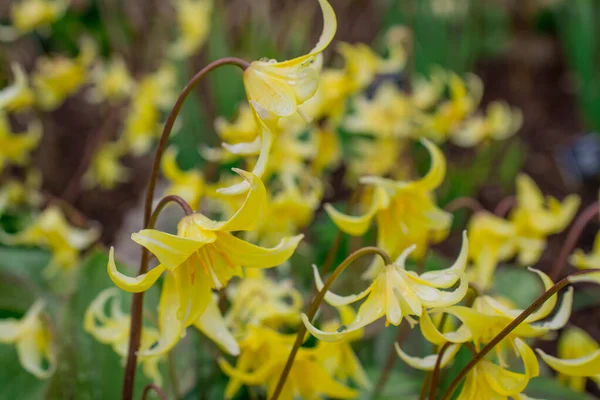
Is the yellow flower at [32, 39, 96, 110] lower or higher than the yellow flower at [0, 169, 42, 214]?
higher

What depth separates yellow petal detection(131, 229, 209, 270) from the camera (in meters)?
0.73

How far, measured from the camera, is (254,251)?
0.83 meters

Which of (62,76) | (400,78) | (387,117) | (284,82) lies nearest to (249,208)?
(284,82)

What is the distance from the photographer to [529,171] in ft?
13.3

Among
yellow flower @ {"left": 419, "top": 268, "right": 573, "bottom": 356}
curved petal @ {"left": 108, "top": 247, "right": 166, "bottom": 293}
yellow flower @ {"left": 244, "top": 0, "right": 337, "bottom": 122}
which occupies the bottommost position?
yellow flower @ {"left": 419, "top": 268, "right": 573, "bottom": 356}

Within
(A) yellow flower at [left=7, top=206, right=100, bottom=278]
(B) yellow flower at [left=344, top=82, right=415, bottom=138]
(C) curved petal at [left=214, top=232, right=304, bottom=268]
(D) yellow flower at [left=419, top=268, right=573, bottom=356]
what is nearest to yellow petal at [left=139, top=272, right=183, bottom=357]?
(C) curved petal at [left=214, top=232, right=304, bottom=268]

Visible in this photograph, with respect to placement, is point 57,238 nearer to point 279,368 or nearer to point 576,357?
point 279,368

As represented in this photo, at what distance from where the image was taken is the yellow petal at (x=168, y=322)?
89cm

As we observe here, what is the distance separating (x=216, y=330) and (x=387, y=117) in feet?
4.56

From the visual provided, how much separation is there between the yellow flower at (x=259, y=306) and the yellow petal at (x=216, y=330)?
20cm

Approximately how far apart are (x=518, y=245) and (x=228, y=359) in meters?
0.82

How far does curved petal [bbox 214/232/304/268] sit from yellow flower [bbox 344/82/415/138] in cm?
136

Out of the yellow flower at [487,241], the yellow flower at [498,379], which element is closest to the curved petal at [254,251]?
the yellow flower at [498,379]

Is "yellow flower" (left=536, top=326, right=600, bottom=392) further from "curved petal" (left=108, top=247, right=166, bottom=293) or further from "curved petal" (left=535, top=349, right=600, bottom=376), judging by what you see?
"curved petal" (left=108, top=247, right=166, bottom=293)
